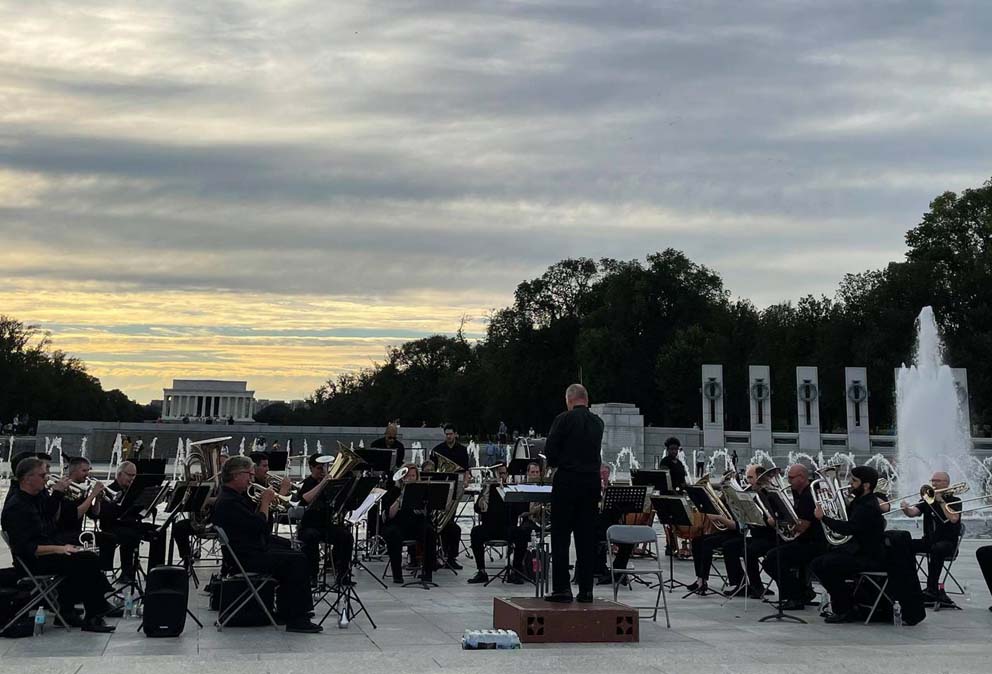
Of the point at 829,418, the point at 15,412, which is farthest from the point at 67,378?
the point at 829,418

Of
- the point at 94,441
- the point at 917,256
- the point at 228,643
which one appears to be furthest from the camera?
the point at 917,256

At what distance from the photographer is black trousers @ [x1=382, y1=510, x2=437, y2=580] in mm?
14773

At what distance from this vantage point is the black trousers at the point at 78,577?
10.4m

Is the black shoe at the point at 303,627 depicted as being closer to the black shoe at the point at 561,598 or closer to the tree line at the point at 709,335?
the black shoe at the point at 561,598

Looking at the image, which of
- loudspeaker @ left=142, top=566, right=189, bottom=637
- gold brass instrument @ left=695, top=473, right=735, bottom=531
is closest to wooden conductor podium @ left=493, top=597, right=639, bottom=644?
loudspeaker @ left=142, top=566, right=189, bottom=637

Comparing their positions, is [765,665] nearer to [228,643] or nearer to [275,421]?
[228,643]

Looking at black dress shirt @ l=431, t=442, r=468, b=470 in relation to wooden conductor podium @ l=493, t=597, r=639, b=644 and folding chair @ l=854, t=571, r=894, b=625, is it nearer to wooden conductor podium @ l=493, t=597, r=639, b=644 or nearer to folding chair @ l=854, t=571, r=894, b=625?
folding chair @ l=854, t=571, r=894, b=625

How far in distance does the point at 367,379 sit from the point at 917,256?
81.4 meters

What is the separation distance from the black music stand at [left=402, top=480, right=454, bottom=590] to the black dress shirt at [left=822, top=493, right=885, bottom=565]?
4.87 metres

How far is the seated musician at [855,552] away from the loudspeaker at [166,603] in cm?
657

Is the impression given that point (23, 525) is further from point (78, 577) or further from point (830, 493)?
point (830, 493)

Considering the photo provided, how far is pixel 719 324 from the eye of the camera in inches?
2913

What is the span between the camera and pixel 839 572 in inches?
466

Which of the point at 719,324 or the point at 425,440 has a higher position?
the point at 719,324
